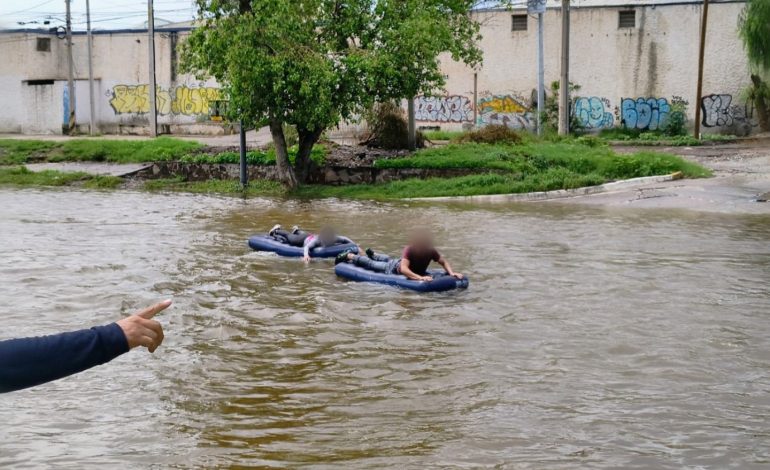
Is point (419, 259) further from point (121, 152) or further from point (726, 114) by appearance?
point (726, 114)

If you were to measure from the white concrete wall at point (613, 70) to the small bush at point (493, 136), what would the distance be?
9.76m

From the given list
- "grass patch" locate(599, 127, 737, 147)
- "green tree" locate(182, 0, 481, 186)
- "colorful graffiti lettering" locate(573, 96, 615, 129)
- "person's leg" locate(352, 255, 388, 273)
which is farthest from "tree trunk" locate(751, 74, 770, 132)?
"person's leg" locate(352, 255, 388, 273)

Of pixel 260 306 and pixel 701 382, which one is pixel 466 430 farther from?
pixel 260 306

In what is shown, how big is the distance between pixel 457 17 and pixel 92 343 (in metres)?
26.0

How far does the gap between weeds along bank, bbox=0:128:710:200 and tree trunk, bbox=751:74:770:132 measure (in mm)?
10102

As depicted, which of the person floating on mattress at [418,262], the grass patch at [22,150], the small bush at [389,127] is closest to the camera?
the person floating on mattress at [418,262]

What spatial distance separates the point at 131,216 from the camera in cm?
2252

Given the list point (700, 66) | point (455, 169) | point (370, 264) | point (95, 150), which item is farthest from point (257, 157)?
point (700, 66)

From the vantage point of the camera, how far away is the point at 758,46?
35688mm

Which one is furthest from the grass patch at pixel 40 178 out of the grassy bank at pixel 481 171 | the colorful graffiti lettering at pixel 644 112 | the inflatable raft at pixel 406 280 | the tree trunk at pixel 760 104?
the tree trunk at pixel 760 104

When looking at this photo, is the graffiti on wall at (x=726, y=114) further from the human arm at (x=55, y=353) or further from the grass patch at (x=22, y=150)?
the human arm at (x=55, y=353)

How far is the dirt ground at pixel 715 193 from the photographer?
2267 cm

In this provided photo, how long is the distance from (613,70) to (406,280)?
2875 cm

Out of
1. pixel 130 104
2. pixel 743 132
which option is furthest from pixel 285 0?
pixel 130 104
